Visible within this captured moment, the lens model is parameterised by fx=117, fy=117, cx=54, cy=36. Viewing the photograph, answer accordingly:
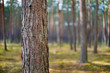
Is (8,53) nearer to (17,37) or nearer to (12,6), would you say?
(17,37)

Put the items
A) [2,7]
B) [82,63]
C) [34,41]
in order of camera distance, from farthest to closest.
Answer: [82,63] → [2,7] → [34,41]

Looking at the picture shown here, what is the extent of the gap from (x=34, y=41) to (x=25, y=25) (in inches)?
12.9

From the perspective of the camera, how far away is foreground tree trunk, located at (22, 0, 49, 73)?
203 centimetres

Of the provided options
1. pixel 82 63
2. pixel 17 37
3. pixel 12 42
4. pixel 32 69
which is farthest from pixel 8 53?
pixel 32 69

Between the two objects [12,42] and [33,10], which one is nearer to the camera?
[33,10]

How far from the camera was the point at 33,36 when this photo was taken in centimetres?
204

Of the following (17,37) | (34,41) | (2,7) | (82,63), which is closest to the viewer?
(34,41)

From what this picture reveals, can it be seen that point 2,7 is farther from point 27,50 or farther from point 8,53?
point 27,50

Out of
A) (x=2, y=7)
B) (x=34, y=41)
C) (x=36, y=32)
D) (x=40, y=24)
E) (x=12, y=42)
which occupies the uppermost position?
(x=2, y=7)

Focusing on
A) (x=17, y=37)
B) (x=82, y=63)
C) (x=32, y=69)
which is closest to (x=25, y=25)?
(x=32, y=69)

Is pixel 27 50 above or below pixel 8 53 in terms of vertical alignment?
above

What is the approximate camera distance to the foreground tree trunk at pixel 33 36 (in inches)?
79.7

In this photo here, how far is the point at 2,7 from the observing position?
6.63 m

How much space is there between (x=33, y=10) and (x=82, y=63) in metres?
7.25
